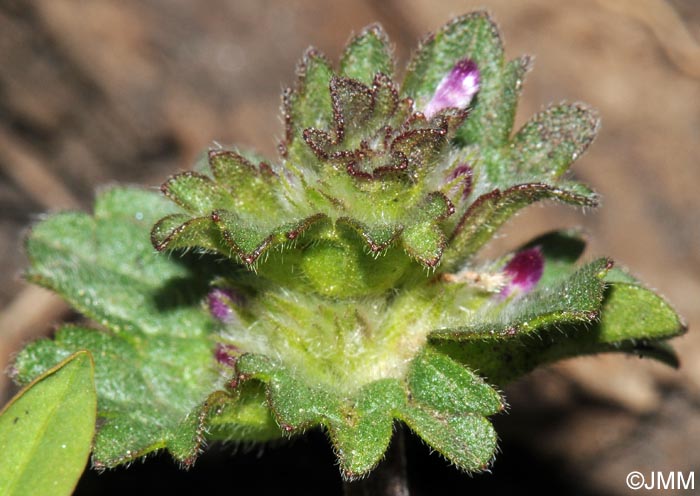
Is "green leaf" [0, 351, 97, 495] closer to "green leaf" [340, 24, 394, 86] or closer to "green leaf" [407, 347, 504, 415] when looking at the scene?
"green leaf" [407, 347, 504, 415]

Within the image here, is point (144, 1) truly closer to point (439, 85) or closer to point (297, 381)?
point (439, 85)

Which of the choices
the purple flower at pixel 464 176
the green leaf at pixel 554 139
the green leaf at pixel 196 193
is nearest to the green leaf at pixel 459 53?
the green leaf at pixel 554 139

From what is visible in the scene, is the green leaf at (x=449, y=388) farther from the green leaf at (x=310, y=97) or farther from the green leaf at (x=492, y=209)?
the green leaf at (x=310, y=97)

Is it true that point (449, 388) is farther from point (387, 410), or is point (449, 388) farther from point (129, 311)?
point (129, 311)

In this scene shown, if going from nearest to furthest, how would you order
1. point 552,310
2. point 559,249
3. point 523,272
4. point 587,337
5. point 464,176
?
point 552,310
point 464,176
point 587,337
point 523,272
point 559,249

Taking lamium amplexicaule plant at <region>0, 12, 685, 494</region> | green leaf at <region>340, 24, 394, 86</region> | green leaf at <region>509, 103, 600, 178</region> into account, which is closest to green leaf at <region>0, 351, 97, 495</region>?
lamium amplexicaule plant at <region>0, 12, 685, 494</region>

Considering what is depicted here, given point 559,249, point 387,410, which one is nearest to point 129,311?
point 387,410

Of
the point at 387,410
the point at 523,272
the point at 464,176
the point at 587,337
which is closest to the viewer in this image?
the point at 387,410
